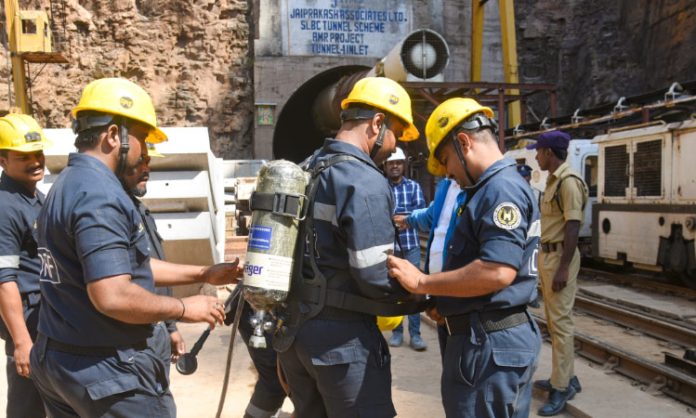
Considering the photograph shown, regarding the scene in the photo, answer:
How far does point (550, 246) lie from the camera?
17.0 ft

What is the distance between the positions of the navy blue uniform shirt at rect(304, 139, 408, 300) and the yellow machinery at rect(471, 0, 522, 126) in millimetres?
18559

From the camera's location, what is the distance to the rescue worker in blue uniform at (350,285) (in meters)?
2.89

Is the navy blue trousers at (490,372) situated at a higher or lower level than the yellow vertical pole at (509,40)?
lower

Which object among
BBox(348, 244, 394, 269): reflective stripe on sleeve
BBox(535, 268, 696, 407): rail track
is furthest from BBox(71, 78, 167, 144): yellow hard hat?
BBox(535, 268, 696, 407): rail track

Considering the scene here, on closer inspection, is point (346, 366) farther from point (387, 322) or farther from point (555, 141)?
point (555, 141)

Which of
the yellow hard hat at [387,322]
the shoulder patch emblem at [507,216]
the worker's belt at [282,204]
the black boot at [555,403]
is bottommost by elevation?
the black boot at [555,403]

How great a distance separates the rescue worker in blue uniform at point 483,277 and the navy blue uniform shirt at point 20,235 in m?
2.09

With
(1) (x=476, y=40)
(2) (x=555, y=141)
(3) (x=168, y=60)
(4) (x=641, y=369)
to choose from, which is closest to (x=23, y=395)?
(2) (x=555, y=141)

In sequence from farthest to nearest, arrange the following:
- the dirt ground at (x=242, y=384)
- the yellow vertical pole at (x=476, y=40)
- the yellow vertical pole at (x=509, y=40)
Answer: the yellow vertical pole at (x=476, y=40), the yellow vertical pole at (x=509, y=40), the dirt ground at (x=242, y=384)

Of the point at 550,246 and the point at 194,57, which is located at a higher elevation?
the point at 194,57

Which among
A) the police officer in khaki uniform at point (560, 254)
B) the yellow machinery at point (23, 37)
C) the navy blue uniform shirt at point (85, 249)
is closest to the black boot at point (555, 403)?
the police officer in khaki uniform at point (560, 254)

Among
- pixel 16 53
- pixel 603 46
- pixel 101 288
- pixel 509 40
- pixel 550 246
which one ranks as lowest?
pixel 550 246

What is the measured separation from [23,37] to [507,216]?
16.1 meters

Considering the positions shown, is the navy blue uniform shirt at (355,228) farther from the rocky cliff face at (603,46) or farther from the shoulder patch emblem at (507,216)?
the rocky cliff face at (603,46)
